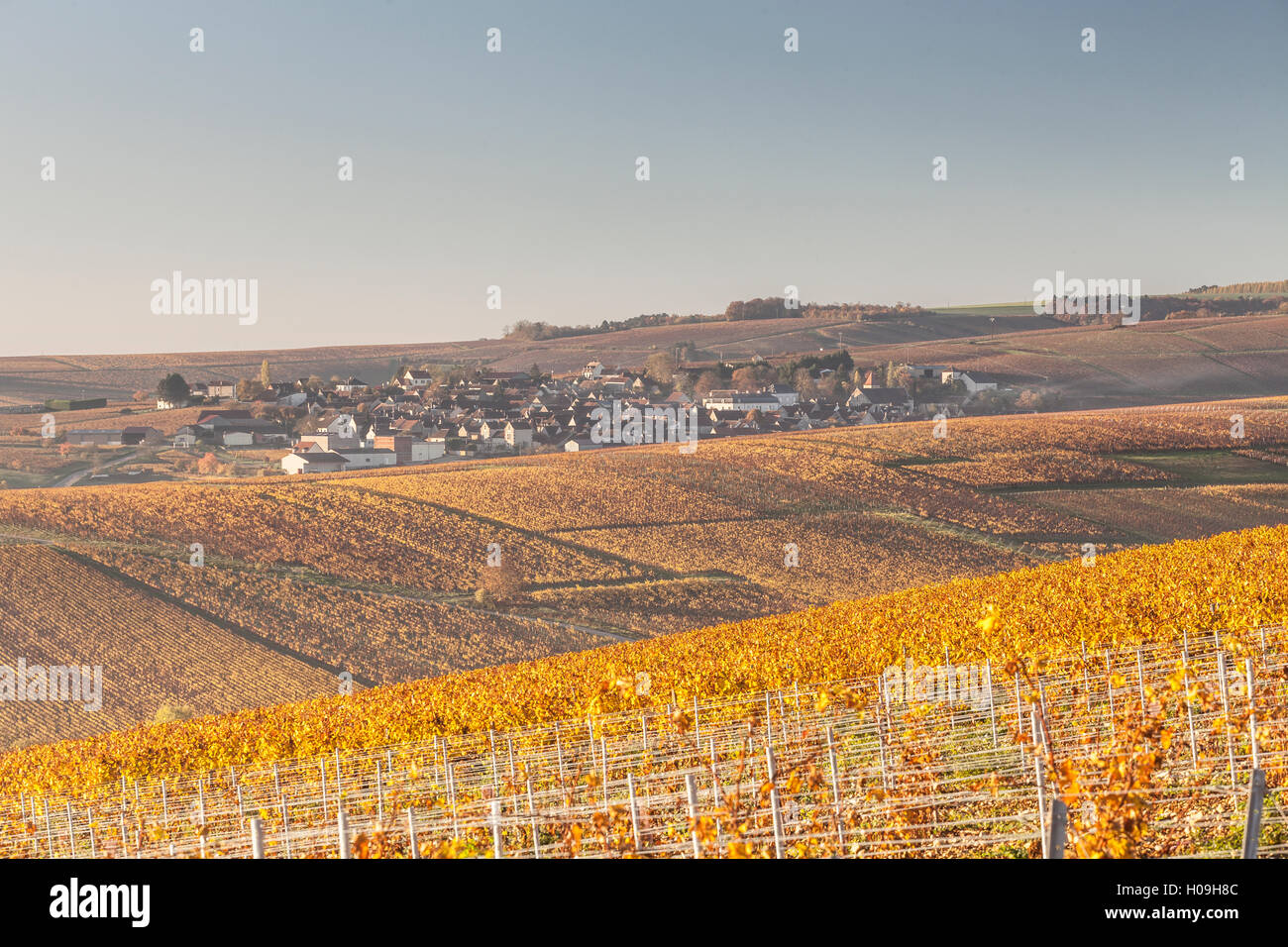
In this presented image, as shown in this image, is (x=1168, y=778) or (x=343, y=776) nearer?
(x=1168, y=778)

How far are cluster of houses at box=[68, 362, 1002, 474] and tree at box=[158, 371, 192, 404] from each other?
4636 mm

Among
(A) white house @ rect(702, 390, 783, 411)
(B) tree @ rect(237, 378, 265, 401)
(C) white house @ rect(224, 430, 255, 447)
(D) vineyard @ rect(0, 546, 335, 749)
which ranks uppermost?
(B) tree @ rect(237, 378, 265, 401)

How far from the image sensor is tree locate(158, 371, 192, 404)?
371 ft

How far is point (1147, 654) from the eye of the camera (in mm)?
11250

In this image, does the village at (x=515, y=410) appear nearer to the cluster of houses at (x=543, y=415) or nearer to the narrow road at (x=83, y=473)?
the cluster of houses at (x=543, y=415)

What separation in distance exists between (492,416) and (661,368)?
35.6m

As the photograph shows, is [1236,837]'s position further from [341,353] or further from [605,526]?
[341,353]

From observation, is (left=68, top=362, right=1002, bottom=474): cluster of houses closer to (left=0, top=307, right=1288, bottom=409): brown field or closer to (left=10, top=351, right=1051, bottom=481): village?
(left=10, top=351, right=1051, bottom=481): village

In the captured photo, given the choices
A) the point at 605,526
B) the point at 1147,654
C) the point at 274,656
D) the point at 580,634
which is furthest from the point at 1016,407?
the point at 1147,654

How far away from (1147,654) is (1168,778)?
530 cm

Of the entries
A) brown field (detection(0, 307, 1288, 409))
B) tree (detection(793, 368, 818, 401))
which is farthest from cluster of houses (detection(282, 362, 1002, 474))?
brown field (detection(0, 307, 1288, 409))

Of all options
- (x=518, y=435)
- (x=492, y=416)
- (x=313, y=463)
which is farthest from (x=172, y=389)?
(x=518, y=435)

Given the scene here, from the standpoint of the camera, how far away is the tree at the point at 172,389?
113000mm

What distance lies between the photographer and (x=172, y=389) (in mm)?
113562
